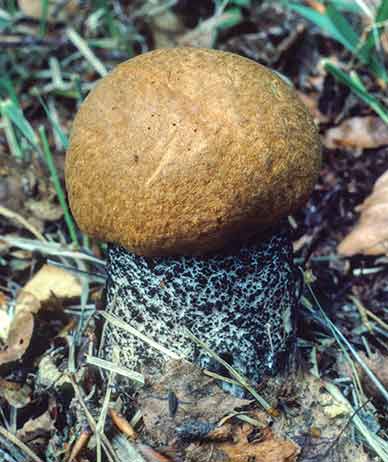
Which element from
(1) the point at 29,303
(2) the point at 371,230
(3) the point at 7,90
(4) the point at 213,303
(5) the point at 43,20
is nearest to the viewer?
(4) the point at 213,303

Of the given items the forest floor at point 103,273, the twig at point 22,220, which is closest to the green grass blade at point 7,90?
the forest floor at point 103,273

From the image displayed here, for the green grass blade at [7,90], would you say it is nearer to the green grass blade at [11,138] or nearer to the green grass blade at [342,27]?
the green grass blade at [11,138]

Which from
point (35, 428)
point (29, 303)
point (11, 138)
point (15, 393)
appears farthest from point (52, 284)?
point (11, 138)

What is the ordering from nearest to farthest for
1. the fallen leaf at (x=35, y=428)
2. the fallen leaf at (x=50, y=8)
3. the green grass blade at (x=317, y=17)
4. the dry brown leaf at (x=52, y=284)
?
1. the fallen leaf at (x=35, y=428)
2. the dry brown leaf at (x=52, y=284)
3. the green grass blade at (x=317, y=17)
4. the fallen leaf at (x=50, y=8)

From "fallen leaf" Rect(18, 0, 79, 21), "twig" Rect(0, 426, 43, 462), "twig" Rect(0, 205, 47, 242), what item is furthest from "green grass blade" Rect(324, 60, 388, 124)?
"twig" Rect(0, 426, 43, 462)

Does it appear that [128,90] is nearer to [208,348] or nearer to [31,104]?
[208,348]

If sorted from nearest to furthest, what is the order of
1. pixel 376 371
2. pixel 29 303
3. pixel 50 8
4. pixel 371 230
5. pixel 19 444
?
pixel 19 444, pixel 376 371, pixel 29 303, pixel 371 230, pixel 50 8

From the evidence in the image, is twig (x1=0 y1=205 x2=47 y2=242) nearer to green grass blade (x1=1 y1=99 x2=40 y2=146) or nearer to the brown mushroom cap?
green grass blade (x1=1 y1=99 x2=40 y2=146)

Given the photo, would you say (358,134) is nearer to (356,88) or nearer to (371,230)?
(356,88)
